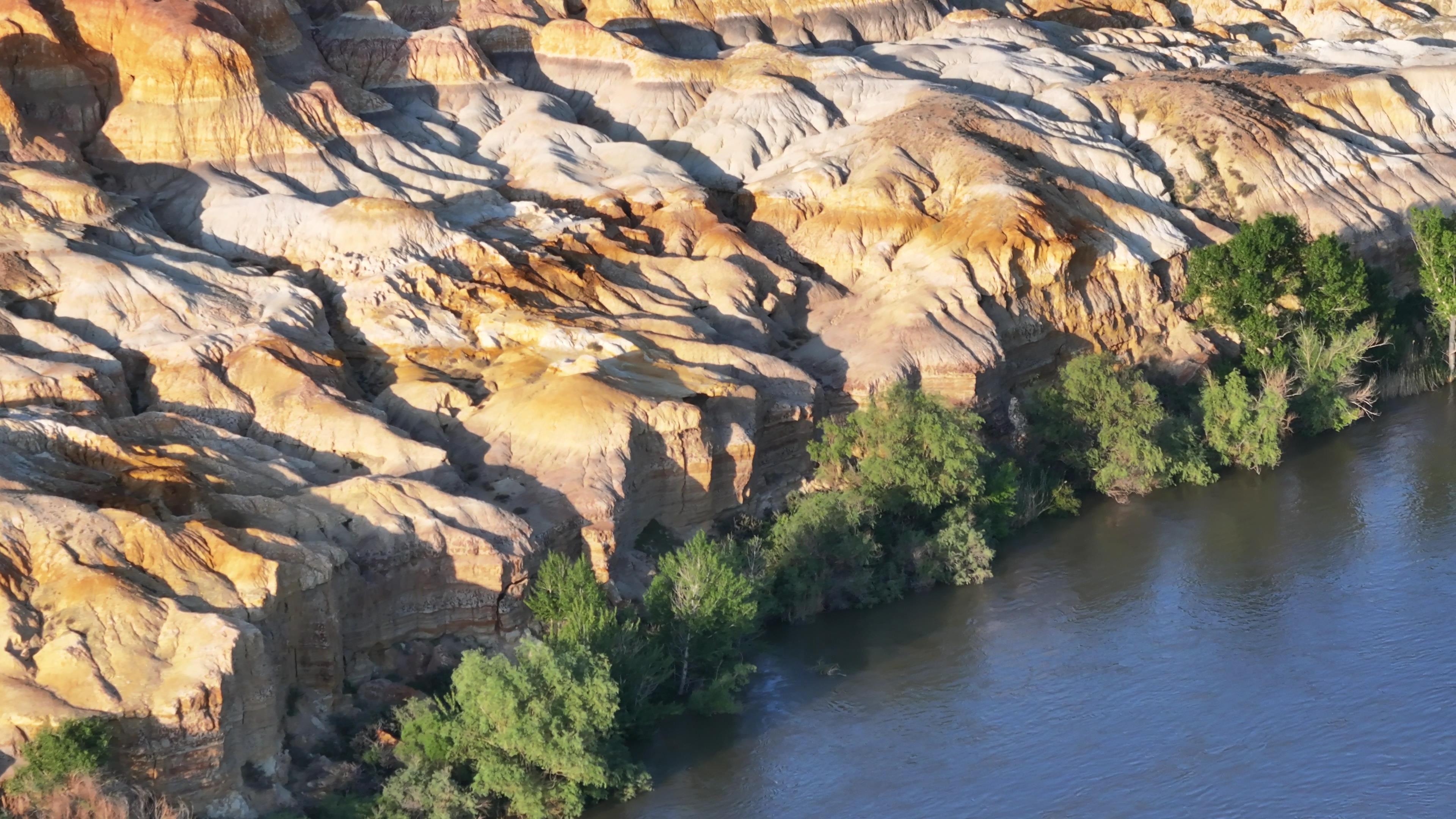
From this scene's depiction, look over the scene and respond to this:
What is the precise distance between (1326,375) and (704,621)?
20.5 m

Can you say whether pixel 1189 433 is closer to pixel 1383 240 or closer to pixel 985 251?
pixel 985 251

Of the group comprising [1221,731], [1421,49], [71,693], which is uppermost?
[1421,49]

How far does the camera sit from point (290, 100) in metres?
49.8

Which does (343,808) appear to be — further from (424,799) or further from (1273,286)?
(1273,286)

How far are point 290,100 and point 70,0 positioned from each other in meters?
5.90

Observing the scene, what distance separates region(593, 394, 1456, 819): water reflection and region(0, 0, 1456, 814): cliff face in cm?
420

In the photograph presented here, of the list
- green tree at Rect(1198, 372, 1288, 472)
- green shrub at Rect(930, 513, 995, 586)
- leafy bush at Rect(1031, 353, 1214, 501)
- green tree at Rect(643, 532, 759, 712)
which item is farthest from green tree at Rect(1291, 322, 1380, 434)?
green tree at Rect(643, 532, 759, 712)

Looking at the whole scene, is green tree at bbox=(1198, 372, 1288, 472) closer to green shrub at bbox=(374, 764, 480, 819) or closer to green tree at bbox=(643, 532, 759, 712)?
green tree at bbox=(643, 532, 759, 712)

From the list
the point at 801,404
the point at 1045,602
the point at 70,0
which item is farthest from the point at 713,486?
the point at 70,0

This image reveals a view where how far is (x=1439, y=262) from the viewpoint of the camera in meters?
50.5

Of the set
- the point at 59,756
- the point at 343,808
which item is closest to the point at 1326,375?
the point at 343,808

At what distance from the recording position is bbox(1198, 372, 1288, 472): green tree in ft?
150

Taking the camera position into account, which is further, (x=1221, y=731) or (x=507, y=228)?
(x=507, y=228)

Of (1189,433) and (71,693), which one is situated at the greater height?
(1189,433)
